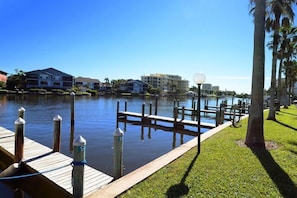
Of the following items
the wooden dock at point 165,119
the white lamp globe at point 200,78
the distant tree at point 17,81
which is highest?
the distant tree at point 17,81

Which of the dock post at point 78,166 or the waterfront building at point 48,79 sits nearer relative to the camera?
the dock post at point 78,166

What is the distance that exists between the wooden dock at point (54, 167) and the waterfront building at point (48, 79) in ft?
256

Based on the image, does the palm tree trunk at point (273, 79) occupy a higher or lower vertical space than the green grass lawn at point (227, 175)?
higher

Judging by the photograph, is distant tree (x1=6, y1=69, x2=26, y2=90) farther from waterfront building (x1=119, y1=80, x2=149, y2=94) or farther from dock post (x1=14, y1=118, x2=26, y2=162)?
dock post (x1=14, y1=118, x2=26, y2=162)

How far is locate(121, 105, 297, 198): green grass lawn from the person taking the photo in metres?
4.84

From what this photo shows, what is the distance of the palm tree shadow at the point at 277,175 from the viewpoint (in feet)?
16.1

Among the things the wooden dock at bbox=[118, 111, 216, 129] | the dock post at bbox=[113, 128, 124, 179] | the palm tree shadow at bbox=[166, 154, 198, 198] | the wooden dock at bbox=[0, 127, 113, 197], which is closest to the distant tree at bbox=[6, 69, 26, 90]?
the wooden dock at bbox=[118, 111, 216, 129]

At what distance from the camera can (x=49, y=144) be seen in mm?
12641

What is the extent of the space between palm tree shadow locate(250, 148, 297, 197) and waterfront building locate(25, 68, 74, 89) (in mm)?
84305

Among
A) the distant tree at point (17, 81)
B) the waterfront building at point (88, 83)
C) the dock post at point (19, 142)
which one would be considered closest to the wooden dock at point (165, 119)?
the dock post at point (19, 142)

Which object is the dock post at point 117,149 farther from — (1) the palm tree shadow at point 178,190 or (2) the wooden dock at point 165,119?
(2) the wooden dock at point 165,119

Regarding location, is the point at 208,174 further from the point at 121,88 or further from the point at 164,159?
the point at 121,88

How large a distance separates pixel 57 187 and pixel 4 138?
18.9 feet

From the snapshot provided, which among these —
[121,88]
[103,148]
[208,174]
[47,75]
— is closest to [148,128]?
[103,148]
